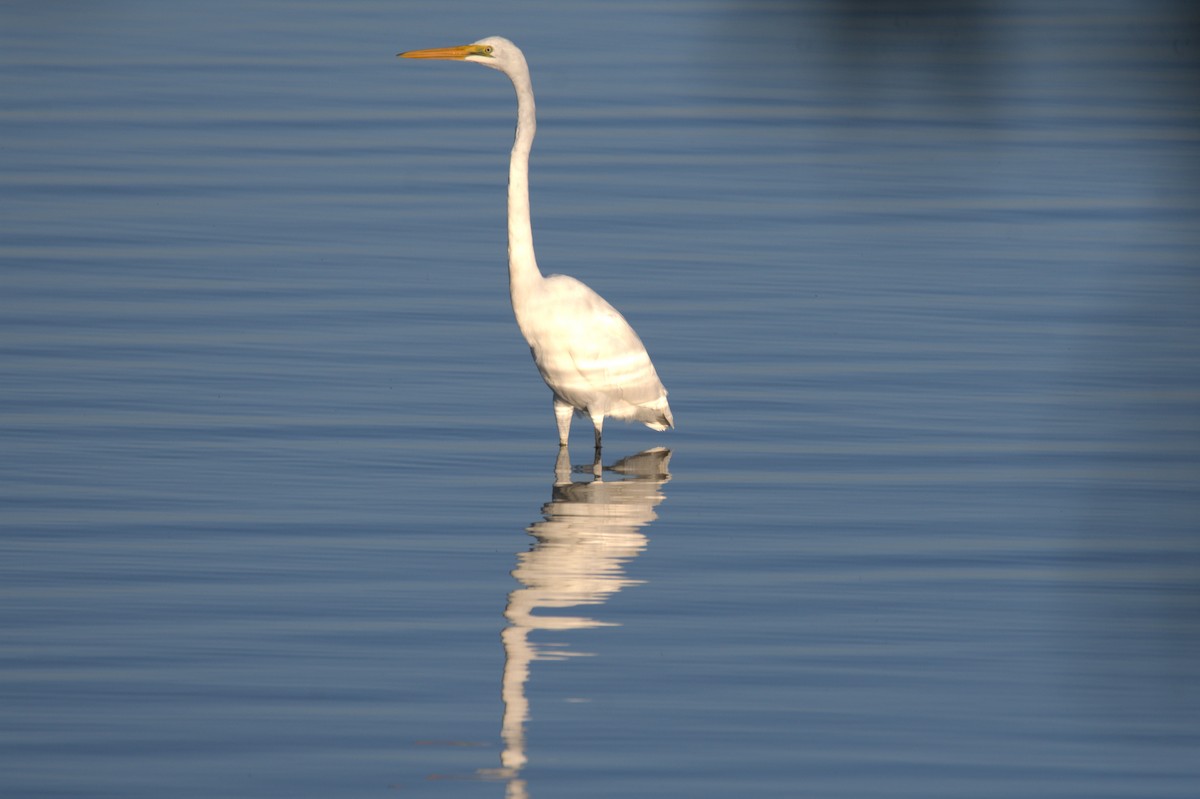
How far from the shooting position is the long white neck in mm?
7789

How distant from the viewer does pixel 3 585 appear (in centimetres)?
512

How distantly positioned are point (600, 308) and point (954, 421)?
1.54m

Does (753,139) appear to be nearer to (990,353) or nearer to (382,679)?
(990,353)

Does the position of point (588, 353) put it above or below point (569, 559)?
above

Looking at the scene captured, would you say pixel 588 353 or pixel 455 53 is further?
pixel 455 53

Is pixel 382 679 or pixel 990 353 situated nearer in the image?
pixel 382 679

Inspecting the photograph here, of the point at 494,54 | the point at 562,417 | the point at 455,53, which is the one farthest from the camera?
the point at 494,54

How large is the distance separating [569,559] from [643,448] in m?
2.16

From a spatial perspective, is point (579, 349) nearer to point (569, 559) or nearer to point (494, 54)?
point (494, 54)

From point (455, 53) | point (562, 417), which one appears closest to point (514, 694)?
point (562, 417)

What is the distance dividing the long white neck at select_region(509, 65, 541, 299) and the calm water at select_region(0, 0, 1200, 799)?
0.58 m

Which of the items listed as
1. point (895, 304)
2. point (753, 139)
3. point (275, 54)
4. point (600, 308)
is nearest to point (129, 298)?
point (600, 308)

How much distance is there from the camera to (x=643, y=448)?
7887mm

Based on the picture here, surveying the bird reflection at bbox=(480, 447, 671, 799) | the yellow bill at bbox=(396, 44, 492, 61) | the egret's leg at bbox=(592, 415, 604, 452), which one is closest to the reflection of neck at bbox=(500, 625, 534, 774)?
the bird reflection at bbox=(480, 447, 671, 799)
